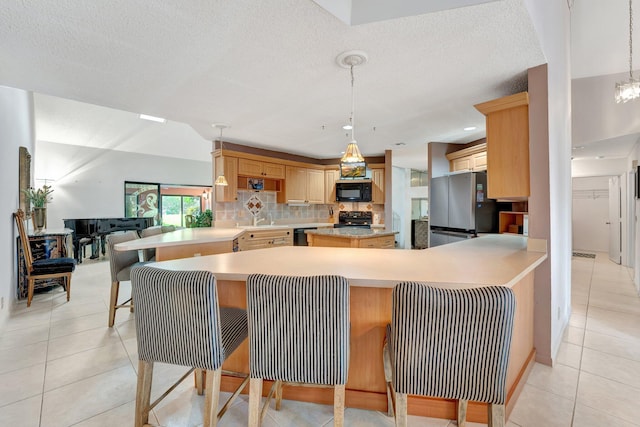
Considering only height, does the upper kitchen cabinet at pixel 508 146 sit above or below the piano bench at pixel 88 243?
above

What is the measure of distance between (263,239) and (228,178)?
1221mm

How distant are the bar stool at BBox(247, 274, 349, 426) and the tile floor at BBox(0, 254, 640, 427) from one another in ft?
1.86

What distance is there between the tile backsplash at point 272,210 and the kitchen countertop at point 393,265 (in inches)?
126

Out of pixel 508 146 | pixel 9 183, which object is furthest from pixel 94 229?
pixel 508 146

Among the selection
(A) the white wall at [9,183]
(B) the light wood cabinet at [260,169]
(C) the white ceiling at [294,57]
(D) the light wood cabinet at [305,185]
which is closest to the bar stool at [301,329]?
(C) the white ceiling at [294,57]

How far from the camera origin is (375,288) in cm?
161

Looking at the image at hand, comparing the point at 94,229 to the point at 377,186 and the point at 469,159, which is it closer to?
the point at 377,186

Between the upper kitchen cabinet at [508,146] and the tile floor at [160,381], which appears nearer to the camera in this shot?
the tile floor at [160,381]

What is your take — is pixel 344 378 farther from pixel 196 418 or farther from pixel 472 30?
pixel 472 30

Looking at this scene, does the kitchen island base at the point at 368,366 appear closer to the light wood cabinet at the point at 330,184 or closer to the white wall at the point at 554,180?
the white wall at the point at 554,180

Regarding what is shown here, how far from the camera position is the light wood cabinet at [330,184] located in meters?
6.46

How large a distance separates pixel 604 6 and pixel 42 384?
5.83 m

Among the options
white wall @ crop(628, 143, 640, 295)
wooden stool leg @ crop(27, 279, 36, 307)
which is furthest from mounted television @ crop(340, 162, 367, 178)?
white wall @ crop(628, 143, 640, 295)

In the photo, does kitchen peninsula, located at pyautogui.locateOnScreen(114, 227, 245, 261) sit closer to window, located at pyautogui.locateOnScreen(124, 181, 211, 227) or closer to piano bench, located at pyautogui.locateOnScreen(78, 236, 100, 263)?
piano bench, located at pyautogui.locateOnScreen(78, 236, 100, 263)
